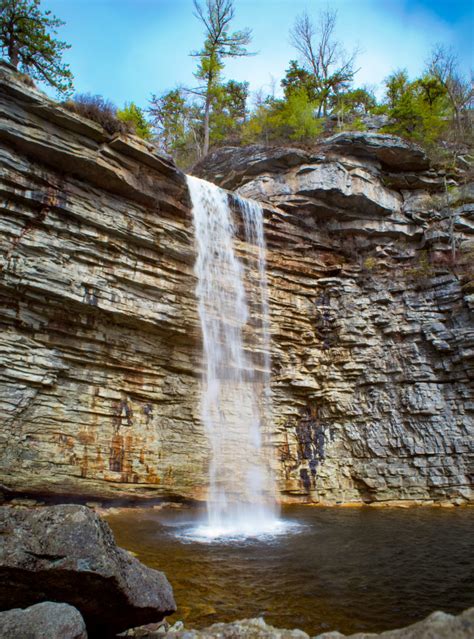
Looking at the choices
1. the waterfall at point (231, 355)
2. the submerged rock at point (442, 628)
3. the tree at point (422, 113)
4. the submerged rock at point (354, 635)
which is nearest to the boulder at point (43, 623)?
the submerged rock at point (354, 635)

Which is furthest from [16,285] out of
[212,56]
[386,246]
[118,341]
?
[212,56]

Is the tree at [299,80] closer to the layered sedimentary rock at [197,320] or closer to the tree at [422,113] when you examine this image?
the tree at [422,113]

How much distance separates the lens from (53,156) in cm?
1196

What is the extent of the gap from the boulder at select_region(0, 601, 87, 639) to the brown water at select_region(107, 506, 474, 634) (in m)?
1.94

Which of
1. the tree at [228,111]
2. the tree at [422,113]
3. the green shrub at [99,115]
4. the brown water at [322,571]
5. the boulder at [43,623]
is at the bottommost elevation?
the brown water at [322,571]

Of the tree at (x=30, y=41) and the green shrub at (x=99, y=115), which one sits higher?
the tree at (x=30, y=41)

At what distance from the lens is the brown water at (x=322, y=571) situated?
15.5ft

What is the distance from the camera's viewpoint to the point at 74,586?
3.35 meters

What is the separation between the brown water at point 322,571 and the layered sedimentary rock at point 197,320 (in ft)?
10.6

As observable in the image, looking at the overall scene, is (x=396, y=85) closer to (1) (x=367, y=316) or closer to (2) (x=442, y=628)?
(1) (x=367, y=316)

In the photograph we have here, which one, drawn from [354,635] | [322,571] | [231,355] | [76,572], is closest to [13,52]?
[231,355]

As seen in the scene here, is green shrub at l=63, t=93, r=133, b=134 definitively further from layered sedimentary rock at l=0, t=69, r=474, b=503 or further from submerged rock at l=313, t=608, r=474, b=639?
submerged rock at l=313, t=608, r=474, b=639

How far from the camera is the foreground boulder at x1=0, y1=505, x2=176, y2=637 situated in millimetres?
3264

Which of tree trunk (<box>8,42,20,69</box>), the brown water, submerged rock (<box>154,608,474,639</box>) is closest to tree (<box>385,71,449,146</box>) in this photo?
tree trunk (<box>8,42,20,69</box>)
